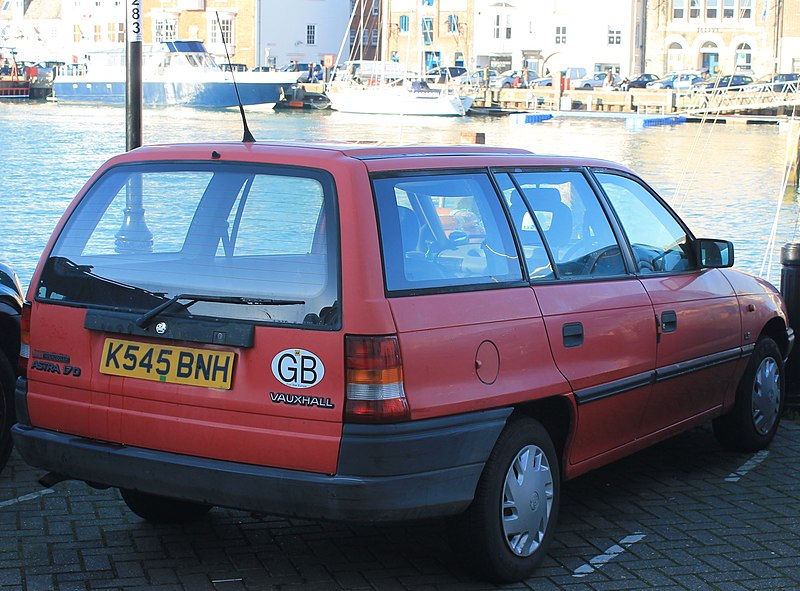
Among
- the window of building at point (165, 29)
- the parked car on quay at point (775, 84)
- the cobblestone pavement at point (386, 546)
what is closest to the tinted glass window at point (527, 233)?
the cobblestone pavement at point (386, 546)

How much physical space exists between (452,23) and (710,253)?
8702cm

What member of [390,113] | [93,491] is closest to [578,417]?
[93,491]

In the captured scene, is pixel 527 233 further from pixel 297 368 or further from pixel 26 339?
pixel 26 339

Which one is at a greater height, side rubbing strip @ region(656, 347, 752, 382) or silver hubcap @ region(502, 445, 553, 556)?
side rubbing strip @ region(656, 347, 752, 382)

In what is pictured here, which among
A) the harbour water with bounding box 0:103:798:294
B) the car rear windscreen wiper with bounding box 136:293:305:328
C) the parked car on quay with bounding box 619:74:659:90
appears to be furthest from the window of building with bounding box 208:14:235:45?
the car rear windscreen wiper with bounding box 136:293:305:328

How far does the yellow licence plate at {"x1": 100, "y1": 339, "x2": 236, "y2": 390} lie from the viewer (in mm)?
4414

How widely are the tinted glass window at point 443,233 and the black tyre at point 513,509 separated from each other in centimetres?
62

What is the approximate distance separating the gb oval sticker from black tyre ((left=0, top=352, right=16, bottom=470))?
94.5 inches

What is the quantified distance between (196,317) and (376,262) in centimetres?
71

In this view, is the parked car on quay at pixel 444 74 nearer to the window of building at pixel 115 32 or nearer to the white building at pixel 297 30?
the white building at pixel 297 30

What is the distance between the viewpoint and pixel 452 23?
90938mm

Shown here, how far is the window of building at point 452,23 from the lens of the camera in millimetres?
90562

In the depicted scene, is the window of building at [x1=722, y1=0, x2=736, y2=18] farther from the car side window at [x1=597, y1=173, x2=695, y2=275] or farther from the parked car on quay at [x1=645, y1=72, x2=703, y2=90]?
the car side window at [x1=597, y1=173, x2=695, y2=275]

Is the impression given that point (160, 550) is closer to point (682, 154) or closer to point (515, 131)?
point (682, 154)
